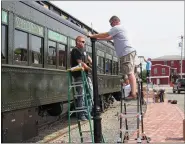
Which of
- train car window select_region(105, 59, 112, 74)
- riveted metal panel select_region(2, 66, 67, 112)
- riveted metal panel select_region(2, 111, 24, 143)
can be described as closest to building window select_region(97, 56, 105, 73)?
train car window select_region(105, 59, 112, 74)

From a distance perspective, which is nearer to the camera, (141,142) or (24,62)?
(141,142)

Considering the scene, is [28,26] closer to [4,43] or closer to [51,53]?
[4,43]

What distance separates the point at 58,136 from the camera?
941 cm

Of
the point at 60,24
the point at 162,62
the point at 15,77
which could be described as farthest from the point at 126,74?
the point at 162,62

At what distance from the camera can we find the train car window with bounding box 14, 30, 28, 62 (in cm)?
735

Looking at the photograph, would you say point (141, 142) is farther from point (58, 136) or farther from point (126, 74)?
point (58, 136)

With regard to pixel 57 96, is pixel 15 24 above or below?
above

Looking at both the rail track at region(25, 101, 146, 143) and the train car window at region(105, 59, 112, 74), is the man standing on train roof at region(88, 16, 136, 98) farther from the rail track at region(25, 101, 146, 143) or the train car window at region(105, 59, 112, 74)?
the train car window at region(105, 59, 112, 74)

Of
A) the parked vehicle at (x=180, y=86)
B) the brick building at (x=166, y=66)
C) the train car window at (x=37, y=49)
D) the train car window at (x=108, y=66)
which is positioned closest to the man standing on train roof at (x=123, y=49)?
the train car window at (x=37, y=49)

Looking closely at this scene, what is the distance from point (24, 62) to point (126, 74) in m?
2.18

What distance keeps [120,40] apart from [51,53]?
3.34 meters

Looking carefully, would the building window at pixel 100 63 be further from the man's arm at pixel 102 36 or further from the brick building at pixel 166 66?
the brick building at pixel 166 66

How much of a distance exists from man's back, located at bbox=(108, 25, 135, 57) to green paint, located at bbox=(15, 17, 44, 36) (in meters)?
2.02

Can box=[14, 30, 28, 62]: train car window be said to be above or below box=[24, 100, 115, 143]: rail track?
above
